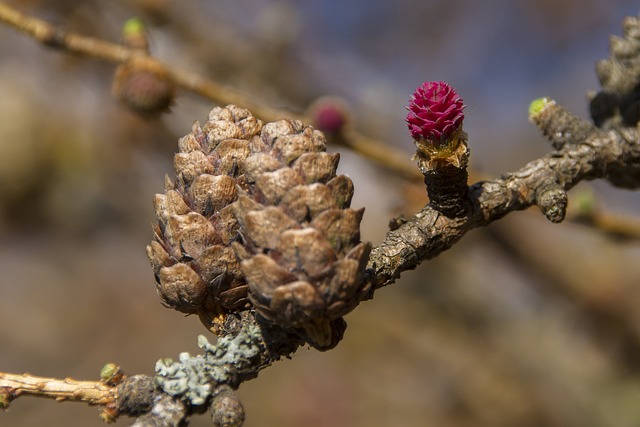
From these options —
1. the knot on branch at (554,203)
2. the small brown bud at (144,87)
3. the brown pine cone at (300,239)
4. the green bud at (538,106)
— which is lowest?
the brown pine cone at (300,239)

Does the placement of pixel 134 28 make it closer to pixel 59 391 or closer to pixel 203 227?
pixel 203 227

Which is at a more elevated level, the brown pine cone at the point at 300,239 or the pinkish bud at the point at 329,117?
the pinkish bud at the point at 329,117

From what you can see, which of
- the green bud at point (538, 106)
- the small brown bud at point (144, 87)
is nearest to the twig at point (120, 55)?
the small brown bud at point (144, 87)

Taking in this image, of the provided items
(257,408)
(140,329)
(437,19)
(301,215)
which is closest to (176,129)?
(301,215)

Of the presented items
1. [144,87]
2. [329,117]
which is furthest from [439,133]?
[144,87]

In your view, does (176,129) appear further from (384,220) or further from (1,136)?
(384,220)

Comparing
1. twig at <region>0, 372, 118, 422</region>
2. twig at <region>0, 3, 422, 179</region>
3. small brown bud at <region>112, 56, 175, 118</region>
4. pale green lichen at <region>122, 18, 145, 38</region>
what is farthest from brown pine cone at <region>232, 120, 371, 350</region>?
pale green lichen at <region>122, 18, 145, 38</region>

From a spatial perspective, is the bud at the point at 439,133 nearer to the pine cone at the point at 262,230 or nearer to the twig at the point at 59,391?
the pine cone at the point at 262,230
